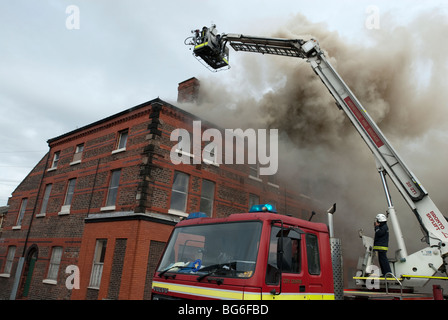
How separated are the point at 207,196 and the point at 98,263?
17.9 ft

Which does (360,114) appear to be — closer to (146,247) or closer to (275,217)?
(275,217)

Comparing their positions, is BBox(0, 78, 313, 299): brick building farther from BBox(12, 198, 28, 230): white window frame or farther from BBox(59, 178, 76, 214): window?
BBox(12, 198, 28, 230): white window frame

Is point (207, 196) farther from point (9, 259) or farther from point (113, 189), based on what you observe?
point (9, 259)

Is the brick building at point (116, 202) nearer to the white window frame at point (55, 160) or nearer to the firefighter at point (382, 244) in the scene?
the white window frame at point (55, 160)

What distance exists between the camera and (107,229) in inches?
508

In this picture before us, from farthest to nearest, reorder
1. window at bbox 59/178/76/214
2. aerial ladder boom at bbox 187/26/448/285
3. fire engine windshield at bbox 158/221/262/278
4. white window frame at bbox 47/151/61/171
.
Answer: white window frame at bbox 47/151/61/171 → window at bbox 59/178/76/214 → aerial ladder boom at bbox 187/26/448/285 → fire engine windshield at bbox 158/221/262/278

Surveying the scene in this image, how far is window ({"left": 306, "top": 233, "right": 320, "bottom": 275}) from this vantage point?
180 inches

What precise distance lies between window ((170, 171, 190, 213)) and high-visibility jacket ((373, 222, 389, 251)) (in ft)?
28.5

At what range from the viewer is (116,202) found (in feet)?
43.1

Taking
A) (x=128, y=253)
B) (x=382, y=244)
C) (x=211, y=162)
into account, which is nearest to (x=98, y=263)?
(x=128, y=253)

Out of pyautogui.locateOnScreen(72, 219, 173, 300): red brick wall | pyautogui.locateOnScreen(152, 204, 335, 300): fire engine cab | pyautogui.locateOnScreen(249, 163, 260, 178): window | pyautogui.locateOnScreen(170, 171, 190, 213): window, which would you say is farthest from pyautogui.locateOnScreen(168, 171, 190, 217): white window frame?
pyautogui.locateOnScreen(152, 204, 335, 300): fire engine cab

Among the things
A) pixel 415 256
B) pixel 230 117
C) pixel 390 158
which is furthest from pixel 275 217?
pixel 230 117

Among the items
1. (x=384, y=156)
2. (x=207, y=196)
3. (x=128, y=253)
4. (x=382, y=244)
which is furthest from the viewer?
(x=207, y=196)

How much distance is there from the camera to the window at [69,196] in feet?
50.9
